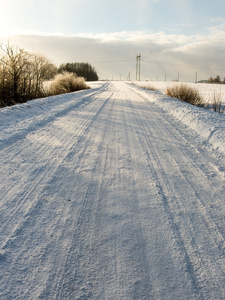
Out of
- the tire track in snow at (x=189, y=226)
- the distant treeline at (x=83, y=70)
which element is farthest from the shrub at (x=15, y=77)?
the distant treeline at (x=83, y=70)

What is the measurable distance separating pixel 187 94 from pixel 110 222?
40.6 ft

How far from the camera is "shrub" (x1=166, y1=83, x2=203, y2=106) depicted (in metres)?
12.2

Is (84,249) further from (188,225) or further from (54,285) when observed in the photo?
(188,225)

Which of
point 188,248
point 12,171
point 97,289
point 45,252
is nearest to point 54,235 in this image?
point 45,252

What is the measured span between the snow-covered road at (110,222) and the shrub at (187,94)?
9.18m

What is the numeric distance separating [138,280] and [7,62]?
38.6 feet

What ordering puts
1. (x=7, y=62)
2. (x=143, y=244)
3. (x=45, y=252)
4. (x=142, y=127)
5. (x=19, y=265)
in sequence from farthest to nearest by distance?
(x=7, y=62)
(x=142, y=127)
(x=143, y=244)
(x=45, y=252)
(x=19, y=265)

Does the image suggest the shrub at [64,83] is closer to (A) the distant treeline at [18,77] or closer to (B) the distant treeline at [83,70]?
(A) the distant treeline at [18,77]

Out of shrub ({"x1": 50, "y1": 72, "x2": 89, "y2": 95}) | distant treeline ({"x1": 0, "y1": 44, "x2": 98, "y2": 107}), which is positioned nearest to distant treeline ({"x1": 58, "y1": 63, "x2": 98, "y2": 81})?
shrub ({"x1": 50, "y1": 72, "x2": 89, "y2": 95})

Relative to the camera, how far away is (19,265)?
1462 mm

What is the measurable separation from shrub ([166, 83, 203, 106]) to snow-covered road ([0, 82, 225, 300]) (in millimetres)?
9184

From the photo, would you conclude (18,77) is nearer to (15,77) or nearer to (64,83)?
(15,77)

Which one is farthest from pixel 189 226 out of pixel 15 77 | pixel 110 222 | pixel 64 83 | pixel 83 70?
pixel 83 70

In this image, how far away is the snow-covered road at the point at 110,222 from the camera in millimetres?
1362
